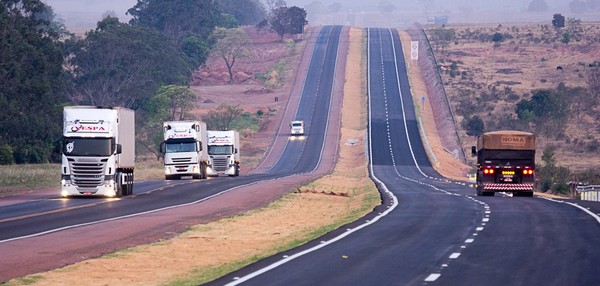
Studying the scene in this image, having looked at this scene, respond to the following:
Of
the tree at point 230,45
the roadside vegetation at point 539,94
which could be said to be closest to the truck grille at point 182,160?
the roadside vegetation at point 539,94

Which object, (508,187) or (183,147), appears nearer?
(508,187)

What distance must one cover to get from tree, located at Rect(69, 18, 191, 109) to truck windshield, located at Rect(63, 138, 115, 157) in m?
82.0

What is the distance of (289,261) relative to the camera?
76.9 ft

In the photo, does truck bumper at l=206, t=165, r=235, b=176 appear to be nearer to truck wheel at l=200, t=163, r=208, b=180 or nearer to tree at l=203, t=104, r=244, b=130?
truck wheel at l=200, t=163, r=208, b=180

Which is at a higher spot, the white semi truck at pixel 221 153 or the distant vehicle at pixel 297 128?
the distant vehicle at pixel 297 128

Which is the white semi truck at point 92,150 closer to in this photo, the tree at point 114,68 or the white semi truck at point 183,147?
the white semi truck at point 183,147

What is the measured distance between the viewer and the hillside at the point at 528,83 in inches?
4904

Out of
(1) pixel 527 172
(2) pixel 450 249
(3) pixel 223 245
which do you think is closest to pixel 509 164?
(1) pixel 527 172

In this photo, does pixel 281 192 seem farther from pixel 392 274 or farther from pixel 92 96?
pixel 92 96

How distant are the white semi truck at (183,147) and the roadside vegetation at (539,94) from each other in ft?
84.8

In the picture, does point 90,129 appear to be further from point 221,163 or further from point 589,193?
point 221,163

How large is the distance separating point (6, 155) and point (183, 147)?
21099 millimetres

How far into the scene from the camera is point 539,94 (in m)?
134

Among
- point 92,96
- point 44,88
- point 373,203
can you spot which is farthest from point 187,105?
point 373,203
